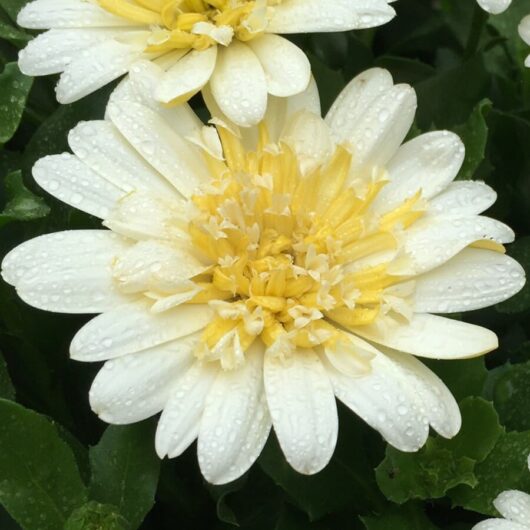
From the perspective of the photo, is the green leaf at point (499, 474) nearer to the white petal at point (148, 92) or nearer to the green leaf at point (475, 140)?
the green leaf at point (475, 140)

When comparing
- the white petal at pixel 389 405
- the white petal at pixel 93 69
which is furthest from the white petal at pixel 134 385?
the white petal at pixel 93 69

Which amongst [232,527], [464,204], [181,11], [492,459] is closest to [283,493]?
[232,527]

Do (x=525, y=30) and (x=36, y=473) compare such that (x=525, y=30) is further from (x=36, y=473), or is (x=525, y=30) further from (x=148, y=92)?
(x=36, y=473)

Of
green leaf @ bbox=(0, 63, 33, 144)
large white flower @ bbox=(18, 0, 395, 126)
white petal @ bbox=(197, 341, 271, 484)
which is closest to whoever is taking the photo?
white petal @ bbox=(197, 341, 271, 484)

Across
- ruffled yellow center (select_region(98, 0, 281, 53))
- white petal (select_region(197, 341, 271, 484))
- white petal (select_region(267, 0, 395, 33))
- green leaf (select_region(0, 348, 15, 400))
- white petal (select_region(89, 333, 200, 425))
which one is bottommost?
green leaf (select_region(0, 348, 15, 400))

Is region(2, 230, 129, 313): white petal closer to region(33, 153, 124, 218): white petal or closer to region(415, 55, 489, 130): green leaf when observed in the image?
region(33, 153, 124, 218): white petal

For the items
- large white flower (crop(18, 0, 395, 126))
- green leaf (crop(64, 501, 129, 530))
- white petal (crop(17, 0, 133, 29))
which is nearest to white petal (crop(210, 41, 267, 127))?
large white flower (crop(18, 0, 395, 126))
